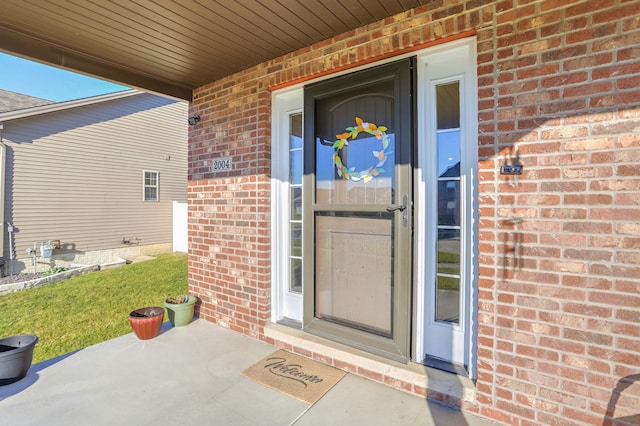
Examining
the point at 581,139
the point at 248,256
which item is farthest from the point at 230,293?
the point at 581,139

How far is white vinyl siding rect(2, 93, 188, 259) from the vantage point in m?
8.11

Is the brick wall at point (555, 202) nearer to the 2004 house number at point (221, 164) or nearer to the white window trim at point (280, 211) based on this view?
the white window trim at point (280, 211)

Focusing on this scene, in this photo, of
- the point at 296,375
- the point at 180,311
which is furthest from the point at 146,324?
the point at 296,375

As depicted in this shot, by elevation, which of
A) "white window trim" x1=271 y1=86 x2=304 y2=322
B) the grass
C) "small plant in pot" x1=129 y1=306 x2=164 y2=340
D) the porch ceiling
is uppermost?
the porch ceiling

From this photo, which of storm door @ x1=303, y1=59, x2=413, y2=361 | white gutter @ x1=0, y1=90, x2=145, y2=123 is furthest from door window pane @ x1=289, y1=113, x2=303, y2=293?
white gutter @ x1=0, y1=90, x2=145, y2=123

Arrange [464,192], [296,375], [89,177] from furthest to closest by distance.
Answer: [89,177], [296,375], [464,192]

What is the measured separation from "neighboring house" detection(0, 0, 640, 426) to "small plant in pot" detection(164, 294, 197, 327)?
0.17m

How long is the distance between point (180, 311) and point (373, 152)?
2697 millimetres

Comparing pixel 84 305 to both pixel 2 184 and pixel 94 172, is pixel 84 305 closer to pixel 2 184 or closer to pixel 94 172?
pixel 2 184

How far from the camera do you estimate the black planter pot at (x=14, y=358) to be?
241 cm

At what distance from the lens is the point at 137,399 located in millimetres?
2299

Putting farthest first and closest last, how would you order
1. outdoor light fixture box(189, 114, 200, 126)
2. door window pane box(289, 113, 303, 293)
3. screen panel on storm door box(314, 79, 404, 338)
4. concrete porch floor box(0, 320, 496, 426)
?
1. outdoor light fixture box(189, 114, 200, 126)
2. door window pane box(289, 113, 303, 293)
3. screen panel on storm door box(314, 79, 404, 338)
4. concrete porch floor box(0, 320, 496, 426)

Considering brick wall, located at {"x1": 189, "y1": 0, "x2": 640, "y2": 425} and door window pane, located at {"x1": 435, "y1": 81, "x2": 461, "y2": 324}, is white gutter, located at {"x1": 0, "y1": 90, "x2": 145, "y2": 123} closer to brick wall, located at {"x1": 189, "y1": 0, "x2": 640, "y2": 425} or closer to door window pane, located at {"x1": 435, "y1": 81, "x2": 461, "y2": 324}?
brick wall, located at {"x1": 189, "y1": 0, "x2": 640, "y2": 425}

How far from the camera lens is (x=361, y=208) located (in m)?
2.73
